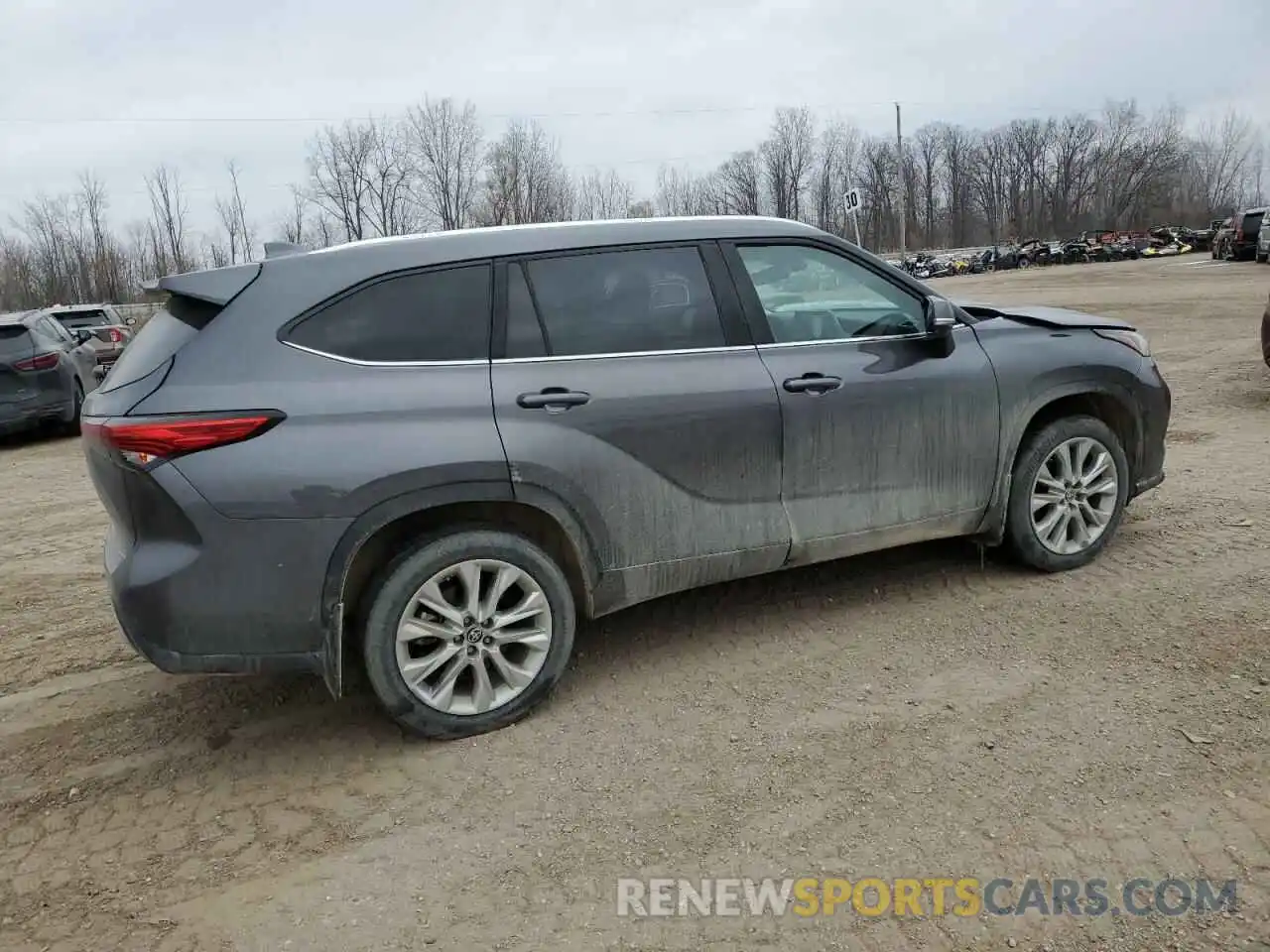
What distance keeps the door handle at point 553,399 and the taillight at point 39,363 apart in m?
10.2

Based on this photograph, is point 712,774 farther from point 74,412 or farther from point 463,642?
point 74,412

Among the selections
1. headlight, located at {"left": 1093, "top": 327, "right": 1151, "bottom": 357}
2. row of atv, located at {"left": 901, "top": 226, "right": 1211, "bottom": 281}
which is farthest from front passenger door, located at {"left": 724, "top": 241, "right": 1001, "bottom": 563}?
row of atv, located at {"left": 901, "top": 226, "right": 1211, "bottom": 281}

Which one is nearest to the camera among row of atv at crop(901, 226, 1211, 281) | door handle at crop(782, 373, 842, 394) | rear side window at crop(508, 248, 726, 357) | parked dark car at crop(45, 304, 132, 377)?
rear side window at crop(508, 248, 726, 357)

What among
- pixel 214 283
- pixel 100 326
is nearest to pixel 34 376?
pixel 100 326

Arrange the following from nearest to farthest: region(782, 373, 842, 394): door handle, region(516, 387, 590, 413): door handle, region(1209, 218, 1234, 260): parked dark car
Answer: region(516, 387, 590, 413): door handle → region(782, 373, 842, 394): door handle → region(1209, 218, 1234, 260): parked dark car

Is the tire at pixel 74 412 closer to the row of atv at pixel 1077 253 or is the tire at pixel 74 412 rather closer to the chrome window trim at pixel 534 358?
the chrome window trim at pixel 534 358

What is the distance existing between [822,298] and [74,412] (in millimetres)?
10733

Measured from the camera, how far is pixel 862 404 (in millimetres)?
3992

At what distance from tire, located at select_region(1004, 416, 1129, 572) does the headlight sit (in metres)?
0.44

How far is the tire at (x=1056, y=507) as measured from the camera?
447 centimetres

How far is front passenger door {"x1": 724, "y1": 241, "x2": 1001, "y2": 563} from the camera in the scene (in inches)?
154

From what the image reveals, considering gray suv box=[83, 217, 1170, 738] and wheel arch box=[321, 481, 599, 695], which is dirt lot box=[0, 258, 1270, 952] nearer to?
gray suv box=[83, 217, 1170, 738]

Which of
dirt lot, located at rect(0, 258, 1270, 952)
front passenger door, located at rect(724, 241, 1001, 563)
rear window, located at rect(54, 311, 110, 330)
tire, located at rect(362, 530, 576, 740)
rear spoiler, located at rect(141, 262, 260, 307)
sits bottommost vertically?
dirt lot, located at rect(0, 258, 1270, 952)

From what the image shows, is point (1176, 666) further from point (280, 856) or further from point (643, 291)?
point (280, 856)
